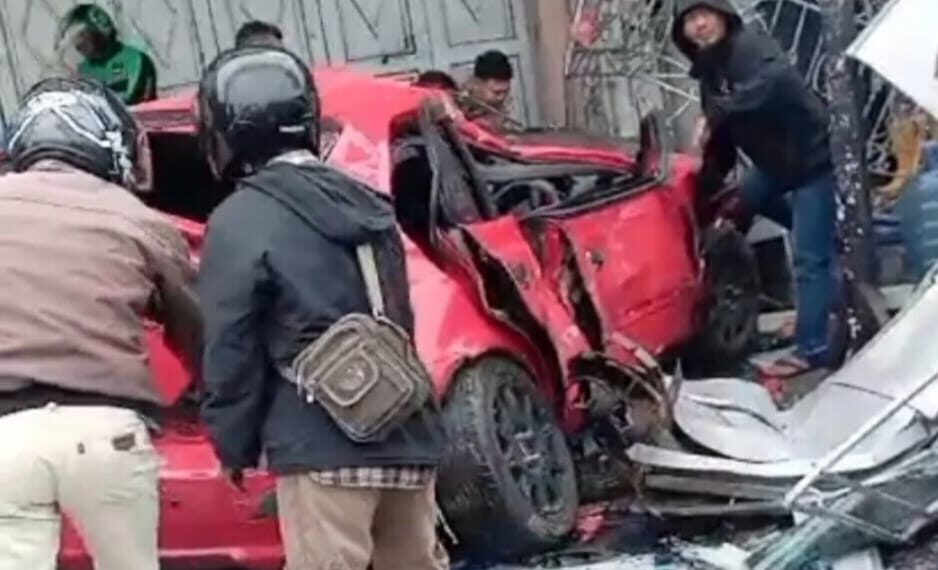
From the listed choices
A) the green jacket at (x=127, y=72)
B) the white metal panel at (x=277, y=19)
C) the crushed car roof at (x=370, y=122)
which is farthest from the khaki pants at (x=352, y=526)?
the white metal panel at (x=277, y=19)

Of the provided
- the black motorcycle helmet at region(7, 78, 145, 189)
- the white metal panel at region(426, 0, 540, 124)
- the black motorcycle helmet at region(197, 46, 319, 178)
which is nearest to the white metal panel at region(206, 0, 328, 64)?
the white metal panel at region(426, 0, 540, 124)

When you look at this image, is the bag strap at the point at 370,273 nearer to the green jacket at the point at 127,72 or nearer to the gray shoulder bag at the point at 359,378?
the gray shoulder bag at the point at 359,378

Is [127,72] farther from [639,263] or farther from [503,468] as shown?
[503,468]

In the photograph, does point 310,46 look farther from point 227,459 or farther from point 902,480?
point 227,459

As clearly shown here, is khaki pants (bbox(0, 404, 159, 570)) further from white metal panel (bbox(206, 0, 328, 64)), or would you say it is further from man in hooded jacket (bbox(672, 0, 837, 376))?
white metal panel (bbox(206, 0, 328, 64))

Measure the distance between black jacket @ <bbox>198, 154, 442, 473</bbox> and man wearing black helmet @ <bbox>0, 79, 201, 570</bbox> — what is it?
0.16 meters

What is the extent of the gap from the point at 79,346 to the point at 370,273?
653 mm

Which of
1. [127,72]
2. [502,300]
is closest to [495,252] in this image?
[502,300]

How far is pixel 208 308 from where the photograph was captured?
16.2 feet

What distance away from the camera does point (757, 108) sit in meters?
8.53

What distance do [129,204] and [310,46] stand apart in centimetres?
795

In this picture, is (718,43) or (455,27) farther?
(455,27)

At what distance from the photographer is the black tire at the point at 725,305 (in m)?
8.80

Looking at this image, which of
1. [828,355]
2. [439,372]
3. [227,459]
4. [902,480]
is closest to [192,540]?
[439,372]
